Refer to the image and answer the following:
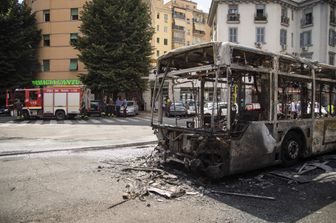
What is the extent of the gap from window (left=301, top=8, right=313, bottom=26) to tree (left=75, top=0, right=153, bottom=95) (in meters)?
23.6

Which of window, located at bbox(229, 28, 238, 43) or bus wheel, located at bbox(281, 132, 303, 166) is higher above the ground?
window, located at bbox(229, 28, 238, 43)

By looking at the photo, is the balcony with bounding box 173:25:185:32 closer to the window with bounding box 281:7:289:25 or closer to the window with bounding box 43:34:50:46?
the window with bounding box 281:7:289:25

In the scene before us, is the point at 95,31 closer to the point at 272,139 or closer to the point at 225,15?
the point at 225,15

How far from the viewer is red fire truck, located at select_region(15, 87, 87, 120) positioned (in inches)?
1117

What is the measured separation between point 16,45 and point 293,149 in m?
38.3

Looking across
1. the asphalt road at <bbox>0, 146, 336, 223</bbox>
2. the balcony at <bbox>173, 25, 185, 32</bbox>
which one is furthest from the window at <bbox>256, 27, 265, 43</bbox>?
the asphalt road at <bbox>0, 146, 336, 223</bbox>

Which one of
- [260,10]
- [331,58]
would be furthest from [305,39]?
[260,10]

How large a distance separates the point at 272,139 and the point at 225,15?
3818 centimetres

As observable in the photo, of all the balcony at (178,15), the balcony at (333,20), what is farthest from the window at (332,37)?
the balcony at (178,15)

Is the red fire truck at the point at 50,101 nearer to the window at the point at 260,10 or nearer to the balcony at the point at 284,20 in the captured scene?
the window at the point at 260,10

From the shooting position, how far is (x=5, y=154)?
10508 millimetres

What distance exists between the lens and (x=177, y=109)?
8.06m

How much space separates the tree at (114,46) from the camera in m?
33.7

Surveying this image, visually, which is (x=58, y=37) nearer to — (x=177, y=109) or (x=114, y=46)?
(x=114, y=46)
